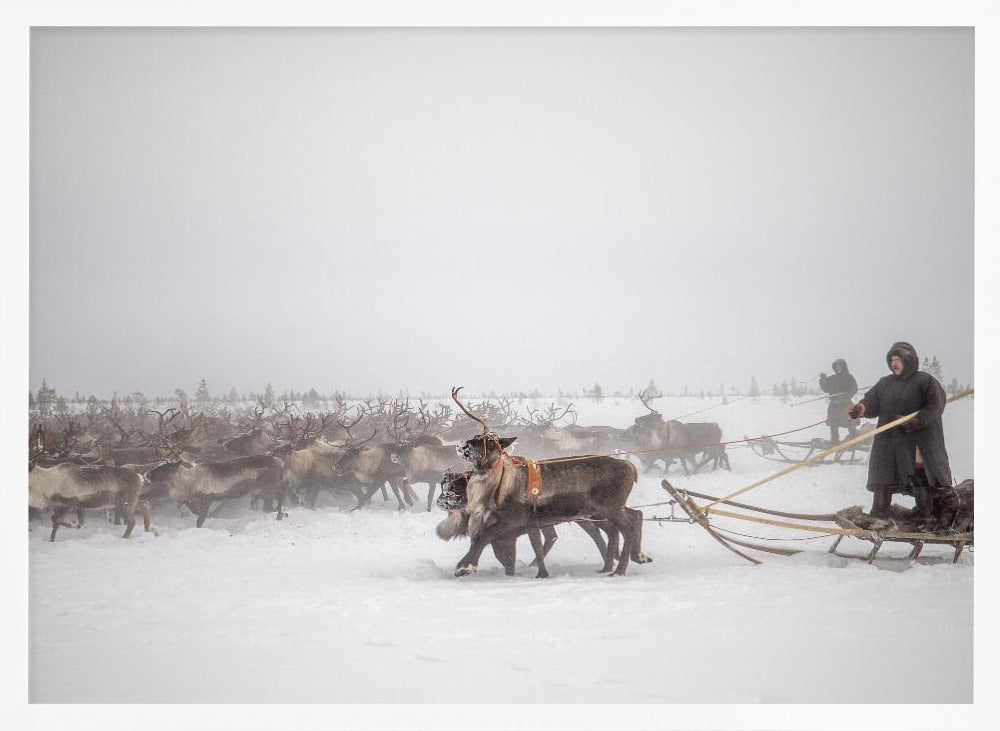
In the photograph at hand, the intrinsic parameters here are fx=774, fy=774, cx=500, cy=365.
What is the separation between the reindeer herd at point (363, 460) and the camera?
4.62 meters

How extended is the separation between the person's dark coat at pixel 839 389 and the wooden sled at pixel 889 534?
1.40m

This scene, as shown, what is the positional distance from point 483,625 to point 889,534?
97.9 inches

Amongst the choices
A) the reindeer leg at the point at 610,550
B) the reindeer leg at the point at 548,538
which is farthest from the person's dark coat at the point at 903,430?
the reindeer leg at the point at 548,538

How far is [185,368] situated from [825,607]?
4851 mm

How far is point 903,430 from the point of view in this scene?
15.6 feet

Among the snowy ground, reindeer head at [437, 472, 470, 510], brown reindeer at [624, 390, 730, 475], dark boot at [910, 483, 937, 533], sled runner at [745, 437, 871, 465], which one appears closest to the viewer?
the snowy ground

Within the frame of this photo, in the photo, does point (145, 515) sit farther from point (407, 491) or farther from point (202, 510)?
point (407, 491)

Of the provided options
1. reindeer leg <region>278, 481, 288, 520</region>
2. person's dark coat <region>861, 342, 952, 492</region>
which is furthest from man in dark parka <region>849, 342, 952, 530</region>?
reindeer leg <region>278, 481, 288, 520</region>

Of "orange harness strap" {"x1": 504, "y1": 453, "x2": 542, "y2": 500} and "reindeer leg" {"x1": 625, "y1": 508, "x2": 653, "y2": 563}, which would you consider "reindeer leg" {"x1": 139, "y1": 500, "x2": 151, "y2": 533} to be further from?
"reindeer leg" {"x1": 625, "y1": 508, "x2": 653, "y2": 563}

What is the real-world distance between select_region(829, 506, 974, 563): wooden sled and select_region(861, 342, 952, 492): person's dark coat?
0.25m

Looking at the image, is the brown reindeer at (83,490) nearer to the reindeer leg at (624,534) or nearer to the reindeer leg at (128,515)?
the reindeer leg at (128,515)

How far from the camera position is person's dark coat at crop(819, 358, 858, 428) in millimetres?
6125

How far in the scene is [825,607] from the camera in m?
4.47

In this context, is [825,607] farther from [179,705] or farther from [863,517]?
[179,705]
